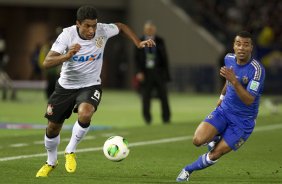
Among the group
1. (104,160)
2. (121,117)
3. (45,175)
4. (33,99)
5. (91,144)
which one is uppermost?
(45,175)

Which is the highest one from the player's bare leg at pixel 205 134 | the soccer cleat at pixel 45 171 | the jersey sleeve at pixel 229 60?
the jersey sleeve at pixel 229 60

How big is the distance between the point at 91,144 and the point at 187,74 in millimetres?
25105

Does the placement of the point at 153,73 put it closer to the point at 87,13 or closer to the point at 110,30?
the point at 110,30

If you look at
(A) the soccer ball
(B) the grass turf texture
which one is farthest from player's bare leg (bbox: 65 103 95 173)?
(A) the soccer ball

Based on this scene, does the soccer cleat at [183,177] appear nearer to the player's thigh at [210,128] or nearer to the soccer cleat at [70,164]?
the player's thigh at [210,128]

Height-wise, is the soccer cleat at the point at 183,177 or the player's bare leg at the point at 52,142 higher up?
the soccer cleat at the point at 183,177

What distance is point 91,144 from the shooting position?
55.1 ft

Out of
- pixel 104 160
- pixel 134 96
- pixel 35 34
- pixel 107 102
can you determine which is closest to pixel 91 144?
pixel 104 160

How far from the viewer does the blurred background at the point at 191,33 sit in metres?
40.5

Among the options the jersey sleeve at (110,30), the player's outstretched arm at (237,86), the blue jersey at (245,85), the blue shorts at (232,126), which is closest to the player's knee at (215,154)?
the blue shorts at (232,126)

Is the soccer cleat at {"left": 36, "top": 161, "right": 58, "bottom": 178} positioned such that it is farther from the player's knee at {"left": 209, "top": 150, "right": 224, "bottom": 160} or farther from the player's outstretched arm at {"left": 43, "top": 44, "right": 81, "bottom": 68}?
the player's knee at {"left": 209, "top": 150, "right": 224, "bottom": 160}

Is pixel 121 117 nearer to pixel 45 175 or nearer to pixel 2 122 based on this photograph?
pixel 2 122

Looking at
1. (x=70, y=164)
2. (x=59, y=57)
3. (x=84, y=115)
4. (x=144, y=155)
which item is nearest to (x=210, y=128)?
(x=84, y=115)

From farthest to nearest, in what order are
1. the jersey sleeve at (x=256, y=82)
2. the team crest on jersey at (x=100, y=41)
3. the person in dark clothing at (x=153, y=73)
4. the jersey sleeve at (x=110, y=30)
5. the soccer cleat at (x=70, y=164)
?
the person in dark clothing at (x=153, y=73) → the jersey sleeve at (x=110, y=30) → the team crest on jersey at (x=100, y=41) → the soccer cleat at (x=70, y=164) → the jersey sleeve at (x=256, y=82)
